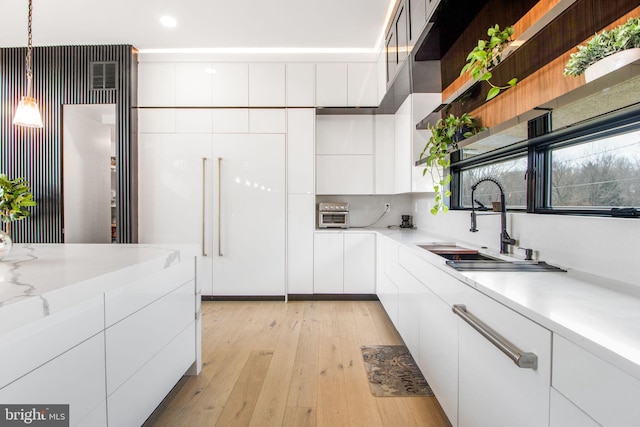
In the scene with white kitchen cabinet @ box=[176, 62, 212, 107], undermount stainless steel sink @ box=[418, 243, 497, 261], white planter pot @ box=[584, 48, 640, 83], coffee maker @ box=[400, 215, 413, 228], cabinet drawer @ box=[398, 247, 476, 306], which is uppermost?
white kitchen cabinet @ box=[176, 62, 212, 107]

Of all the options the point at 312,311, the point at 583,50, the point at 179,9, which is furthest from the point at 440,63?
the point at 312,311

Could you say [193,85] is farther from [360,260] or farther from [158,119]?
[360,260]

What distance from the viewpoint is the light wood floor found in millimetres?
1714

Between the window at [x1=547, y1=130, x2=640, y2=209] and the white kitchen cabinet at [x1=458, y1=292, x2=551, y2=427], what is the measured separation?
0.79m

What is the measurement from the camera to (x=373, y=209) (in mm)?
4215

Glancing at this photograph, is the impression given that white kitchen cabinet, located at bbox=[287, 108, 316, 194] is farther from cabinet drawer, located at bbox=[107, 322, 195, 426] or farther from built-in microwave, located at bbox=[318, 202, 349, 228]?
cabinet drawer, located at bbox=[107, 322, 195, 426]

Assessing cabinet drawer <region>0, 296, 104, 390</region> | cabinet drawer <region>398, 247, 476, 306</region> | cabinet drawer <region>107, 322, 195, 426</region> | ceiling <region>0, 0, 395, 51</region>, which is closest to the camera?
cabinet drawer <region>0, 296, 104, 390</region>

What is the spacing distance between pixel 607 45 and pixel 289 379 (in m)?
2.19

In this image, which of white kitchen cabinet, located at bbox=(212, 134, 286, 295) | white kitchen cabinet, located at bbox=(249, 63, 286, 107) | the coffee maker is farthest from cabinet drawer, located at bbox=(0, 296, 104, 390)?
the coffee maker

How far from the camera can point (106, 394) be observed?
1207 mm

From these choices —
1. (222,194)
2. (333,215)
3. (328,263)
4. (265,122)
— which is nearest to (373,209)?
(333,215)

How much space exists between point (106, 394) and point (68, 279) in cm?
47

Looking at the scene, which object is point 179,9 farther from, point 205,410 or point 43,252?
point 205,410

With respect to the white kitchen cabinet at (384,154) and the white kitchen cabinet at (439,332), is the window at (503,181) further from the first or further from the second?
the white kitchen cabinet at (384,154)
